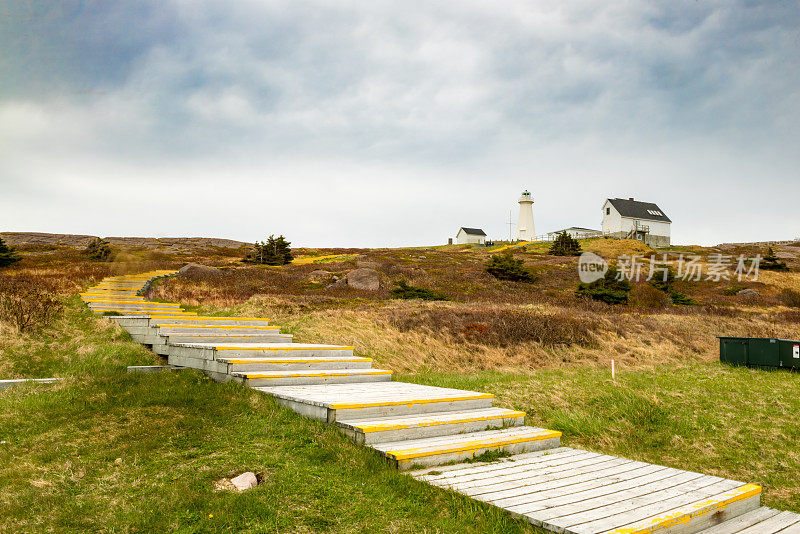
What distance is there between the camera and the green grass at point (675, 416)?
6.33 meters

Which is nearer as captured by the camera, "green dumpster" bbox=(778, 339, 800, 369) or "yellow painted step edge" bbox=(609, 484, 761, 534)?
"yellow painted step edge" bbox=(609, 484, 761, 534)

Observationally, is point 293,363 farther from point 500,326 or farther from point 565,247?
point 565,247

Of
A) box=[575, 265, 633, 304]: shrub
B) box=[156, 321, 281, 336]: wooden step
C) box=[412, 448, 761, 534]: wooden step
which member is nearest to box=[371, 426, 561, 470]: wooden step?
box=[412, 448, 761, 534]: wooden step

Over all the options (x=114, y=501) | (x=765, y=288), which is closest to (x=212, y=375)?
(x=114, y=501)

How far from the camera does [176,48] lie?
16312mm

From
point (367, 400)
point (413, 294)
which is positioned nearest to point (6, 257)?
point (413, 294)

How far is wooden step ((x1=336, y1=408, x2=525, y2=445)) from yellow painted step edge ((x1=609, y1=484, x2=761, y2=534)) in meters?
2.35

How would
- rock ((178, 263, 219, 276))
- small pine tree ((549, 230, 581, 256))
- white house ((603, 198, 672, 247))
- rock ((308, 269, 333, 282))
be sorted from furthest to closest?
white house ((603, 198, 672, 247))
small pine tree ((549, 230, 581, 256))
rock ((308, 269, 333, 282))
rock ((178, 263, 219, 276))

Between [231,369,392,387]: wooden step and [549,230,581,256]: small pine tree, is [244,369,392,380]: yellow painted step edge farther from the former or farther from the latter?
[549,230,581,256]: small pine tree

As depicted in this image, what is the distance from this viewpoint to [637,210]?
77.8 meters

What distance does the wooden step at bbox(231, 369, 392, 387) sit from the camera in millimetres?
6891

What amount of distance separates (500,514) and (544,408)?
4714mm

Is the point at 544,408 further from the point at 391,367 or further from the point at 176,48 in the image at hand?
the point at 176,48

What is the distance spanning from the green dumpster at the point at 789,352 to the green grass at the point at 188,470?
12109 mm
